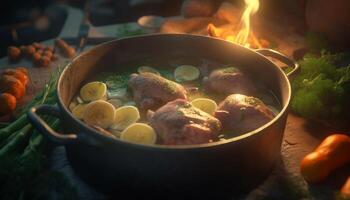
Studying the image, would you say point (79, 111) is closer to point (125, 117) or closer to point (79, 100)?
point (79, 100)

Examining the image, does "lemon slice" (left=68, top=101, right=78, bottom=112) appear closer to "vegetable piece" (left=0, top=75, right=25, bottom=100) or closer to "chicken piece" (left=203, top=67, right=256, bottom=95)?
"vegetable piece" (left=0, top=75, right=25, bottom=100)

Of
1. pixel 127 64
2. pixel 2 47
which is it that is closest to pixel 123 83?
pixel 127 64

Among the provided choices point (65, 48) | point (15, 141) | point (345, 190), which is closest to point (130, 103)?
point (15, 141)

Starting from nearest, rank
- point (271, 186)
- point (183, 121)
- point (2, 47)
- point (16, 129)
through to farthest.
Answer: point (183, 121), point (271, 186), point (16, 129), point (2, 47)

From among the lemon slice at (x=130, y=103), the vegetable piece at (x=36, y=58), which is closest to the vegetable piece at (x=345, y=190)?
the lemon slice at (x=130, y=103)

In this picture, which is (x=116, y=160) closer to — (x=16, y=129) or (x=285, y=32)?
(x=16, y=129)
